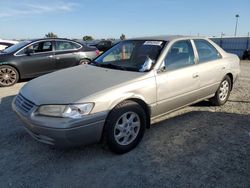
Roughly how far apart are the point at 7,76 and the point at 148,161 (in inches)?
245

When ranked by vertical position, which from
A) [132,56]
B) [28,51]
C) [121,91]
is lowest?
[121,91]

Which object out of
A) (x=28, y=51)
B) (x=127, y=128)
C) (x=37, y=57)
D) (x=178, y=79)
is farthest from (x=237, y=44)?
(x=127, y=128)

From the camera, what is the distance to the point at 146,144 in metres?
3.98

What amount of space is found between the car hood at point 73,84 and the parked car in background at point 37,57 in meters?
4.42

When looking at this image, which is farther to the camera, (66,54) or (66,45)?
(66,45)

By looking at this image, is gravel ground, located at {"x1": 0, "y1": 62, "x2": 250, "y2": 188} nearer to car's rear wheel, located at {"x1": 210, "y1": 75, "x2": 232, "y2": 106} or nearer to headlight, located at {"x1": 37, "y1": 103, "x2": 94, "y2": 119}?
headlight, located at {"x1": 37, "y1": 103, "x2": 94, "y2": 119}

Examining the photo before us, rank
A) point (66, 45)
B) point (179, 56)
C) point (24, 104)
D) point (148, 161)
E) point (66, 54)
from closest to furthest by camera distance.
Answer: point (148, 161) → point (24, 104) → point (179, 56) → point (66, 54) → point (66, 45)

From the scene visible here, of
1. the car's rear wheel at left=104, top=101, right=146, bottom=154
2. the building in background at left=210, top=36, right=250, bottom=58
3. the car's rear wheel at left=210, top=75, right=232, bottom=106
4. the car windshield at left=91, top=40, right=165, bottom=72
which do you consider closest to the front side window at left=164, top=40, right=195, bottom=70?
the car windshield at left=91, top=40, right=165, bottom=72

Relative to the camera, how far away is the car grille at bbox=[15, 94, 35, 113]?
347cm

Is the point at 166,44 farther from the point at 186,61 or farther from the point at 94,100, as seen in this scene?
the point at 94,100

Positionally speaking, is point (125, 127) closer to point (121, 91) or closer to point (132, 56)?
point (121, 91)

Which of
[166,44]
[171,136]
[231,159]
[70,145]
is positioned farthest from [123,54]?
[231,159]

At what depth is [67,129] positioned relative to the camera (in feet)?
10.2

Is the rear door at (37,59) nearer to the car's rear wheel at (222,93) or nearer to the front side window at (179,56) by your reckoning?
the front side window at (179,56)
